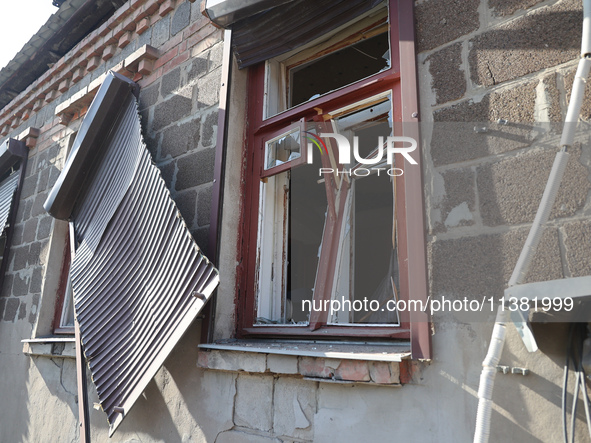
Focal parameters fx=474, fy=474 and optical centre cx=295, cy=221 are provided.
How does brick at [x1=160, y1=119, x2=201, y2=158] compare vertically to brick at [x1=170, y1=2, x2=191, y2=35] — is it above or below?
below

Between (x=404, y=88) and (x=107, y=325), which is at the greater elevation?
(x=404, y=88)

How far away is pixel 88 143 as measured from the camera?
3.53m

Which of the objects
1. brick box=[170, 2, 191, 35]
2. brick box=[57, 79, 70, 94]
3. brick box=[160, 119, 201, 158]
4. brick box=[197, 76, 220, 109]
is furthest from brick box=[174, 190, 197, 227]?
brick box=[57, 79, 70, 94]

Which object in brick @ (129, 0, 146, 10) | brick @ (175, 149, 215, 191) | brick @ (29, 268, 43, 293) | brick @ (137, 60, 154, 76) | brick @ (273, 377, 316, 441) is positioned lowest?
brick @ (273, 377, 316, 441)

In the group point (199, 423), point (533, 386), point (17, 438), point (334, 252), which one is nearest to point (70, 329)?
point (17, 438)

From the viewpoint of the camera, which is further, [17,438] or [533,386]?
[17,438]

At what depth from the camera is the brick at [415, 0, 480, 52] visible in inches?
80.5

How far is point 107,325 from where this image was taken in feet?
8.84

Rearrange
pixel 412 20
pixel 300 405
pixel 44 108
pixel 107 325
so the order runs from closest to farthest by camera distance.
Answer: pixel 300 405 → pixel 412 20 → pixel 107 325 → pixel 44 108

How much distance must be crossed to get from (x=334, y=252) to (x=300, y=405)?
77 cm

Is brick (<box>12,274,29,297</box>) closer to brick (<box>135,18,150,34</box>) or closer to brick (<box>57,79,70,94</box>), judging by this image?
brick (<box>57,79,70,94</box>)

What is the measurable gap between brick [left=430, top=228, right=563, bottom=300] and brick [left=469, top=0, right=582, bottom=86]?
0.65 meters

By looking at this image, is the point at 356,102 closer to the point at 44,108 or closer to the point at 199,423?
the point at 199,423

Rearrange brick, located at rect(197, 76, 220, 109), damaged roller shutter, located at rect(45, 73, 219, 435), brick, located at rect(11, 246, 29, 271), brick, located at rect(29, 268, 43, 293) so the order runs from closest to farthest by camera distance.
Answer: damaged roller shutter, located at rect(45, 73, 219, 435) < brick, located at rect(197, 76, 220, 109) < brick, located at rect(29, 268, 43, 293) < brick, located at rect(11, 246, 29, 271)
